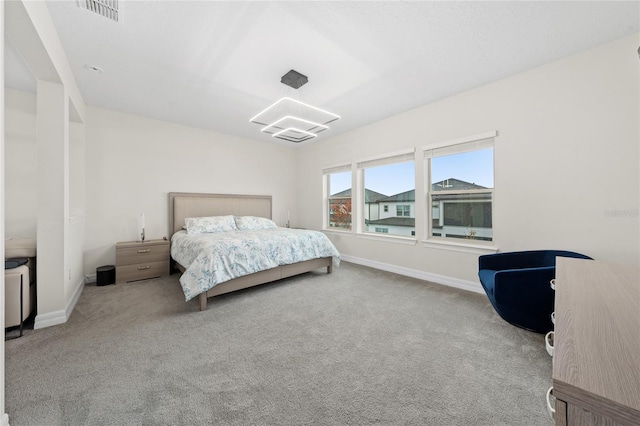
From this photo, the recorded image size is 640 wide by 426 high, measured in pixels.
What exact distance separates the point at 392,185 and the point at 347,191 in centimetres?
100

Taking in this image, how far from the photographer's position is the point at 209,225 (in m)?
4.18

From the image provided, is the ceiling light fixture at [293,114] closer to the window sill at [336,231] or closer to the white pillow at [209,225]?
the white pillow at [209,225]

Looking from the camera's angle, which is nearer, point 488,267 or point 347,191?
point 488,267

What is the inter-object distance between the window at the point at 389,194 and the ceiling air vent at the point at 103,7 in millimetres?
3658

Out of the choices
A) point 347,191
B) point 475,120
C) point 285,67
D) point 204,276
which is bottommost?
point 204,276

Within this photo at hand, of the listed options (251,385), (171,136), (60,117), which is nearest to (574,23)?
(251,385)

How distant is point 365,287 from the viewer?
340cm

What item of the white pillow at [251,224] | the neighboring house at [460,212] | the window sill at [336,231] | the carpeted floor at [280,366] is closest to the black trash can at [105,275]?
the carpeted floor at [280,366]

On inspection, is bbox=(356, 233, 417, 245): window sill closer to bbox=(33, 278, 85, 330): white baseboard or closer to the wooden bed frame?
the wooden bed frame

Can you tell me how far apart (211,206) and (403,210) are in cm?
357

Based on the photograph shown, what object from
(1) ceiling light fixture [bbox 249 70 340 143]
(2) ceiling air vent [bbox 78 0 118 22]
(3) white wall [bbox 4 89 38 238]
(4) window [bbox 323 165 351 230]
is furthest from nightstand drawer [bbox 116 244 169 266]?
(4) window [bbox 323 165 351 230]

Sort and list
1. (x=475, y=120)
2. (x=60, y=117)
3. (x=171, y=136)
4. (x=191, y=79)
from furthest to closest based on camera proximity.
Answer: (x=171, y=136), (x=475, y=120), (x=191, y=79), (x=60, y=117)

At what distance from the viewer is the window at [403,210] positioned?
4.14 m

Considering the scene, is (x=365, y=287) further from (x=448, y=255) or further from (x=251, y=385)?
(x=251, y=385)
